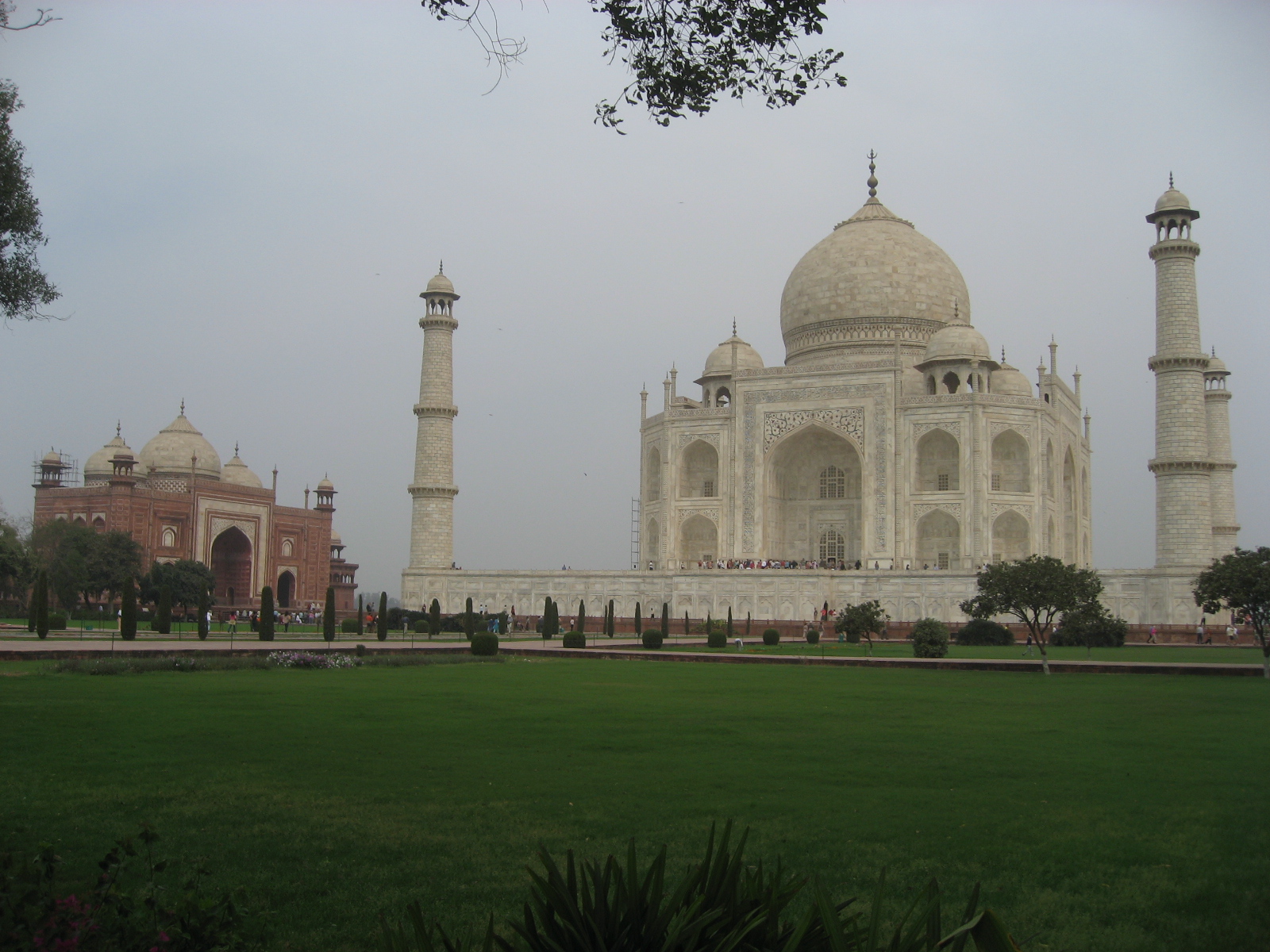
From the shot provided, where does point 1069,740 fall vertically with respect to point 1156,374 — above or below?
below

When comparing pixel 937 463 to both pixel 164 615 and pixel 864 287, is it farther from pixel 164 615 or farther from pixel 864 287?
pixel 164 615

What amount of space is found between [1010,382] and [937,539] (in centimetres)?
514

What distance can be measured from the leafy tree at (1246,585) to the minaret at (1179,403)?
10.7 m

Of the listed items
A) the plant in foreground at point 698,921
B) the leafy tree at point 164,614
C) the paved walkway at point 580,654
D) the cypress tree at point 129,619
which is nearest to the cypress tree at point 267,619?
the paved walkway at point 580,654

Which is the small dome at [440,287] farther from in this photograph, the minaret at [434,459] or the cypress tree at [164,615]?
the cypress tree at [164,615]

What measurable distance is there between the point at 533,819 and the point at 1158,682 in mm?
10837

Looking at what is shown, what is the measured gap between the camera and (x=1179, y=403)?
89.6 feet

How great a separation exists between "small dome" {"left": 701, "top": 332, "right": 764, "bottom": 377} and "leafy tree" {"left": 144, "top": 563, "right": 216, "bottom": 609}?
15920mm

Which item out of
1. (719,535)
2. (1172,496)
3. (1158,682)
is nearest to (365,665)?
(1158,682)

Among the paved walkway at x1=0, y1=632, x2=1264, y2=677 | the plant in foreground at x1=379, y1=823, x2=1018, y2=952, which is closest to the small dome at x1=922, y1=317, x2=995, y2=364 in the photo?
the paved walkway at x1=0, y1=632, x2=1264, y2=677

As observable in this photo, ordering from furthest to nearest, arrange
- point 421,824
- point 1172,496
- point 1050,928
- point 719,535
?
point 719,535, point 1172,496, point 421,824, point 1050,928

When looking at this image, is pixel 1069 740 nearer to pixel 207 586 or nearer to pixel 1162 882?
pixel 1162 882

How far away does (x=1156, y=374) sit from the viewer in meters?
27.8

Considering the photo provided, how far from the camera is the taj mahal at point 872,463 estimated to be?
1077 inches
